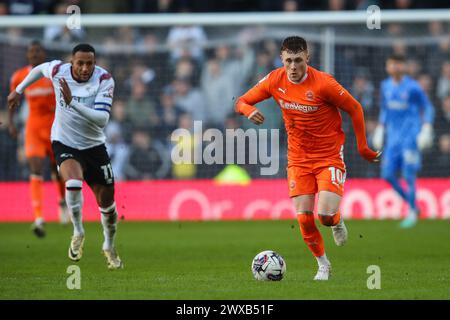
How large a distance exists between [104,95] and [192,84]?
32.1 feet

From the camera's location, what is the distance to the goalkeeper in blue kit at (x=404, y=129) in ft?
56.7

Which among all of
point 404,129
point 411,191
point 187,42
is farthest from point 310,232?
point 187,42

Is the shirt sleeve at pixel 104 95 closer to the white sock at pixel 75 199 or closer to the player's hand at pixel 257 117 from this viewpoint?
the white sock at pixel 75 199

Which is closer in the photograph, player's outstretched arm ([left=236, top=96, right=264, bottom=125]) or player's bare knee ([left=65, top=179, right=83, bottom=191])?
player's outstretched arm ([left=236, top=96, right=264, bottom=125])

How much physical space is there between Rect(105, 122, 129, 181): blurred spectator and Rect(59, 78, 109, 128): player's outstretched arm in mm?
9211

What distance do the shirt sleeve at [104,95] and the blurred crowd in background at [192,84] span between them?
8.80 metres

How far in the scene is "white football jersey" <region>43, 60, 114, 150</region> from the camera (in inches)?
418

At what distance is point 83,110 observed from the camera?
10.1 meters

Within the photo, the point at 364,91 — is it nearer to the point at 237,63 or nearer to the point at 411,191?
the point at 237,63

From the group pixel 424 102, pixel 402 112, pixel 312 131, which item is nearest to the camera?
pixel 312 131

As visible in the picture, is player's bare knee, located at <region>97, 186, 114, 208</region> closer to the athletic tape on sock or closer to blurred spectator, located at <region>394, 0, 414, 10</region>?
the athletic tape on sock

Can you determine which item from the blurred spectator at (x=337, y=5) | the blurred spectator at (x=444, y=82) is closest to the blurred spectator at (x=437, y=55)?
the blurred spectator at (x=444, y=82)

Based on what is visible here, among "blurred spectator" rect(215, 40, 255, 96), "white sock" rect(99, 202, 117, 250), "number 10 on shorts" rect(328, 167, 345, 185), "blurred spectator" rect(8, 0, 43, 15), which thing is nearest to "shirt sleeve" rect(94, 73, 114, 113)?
"white sock" rect(99, 202, 117, 250)
